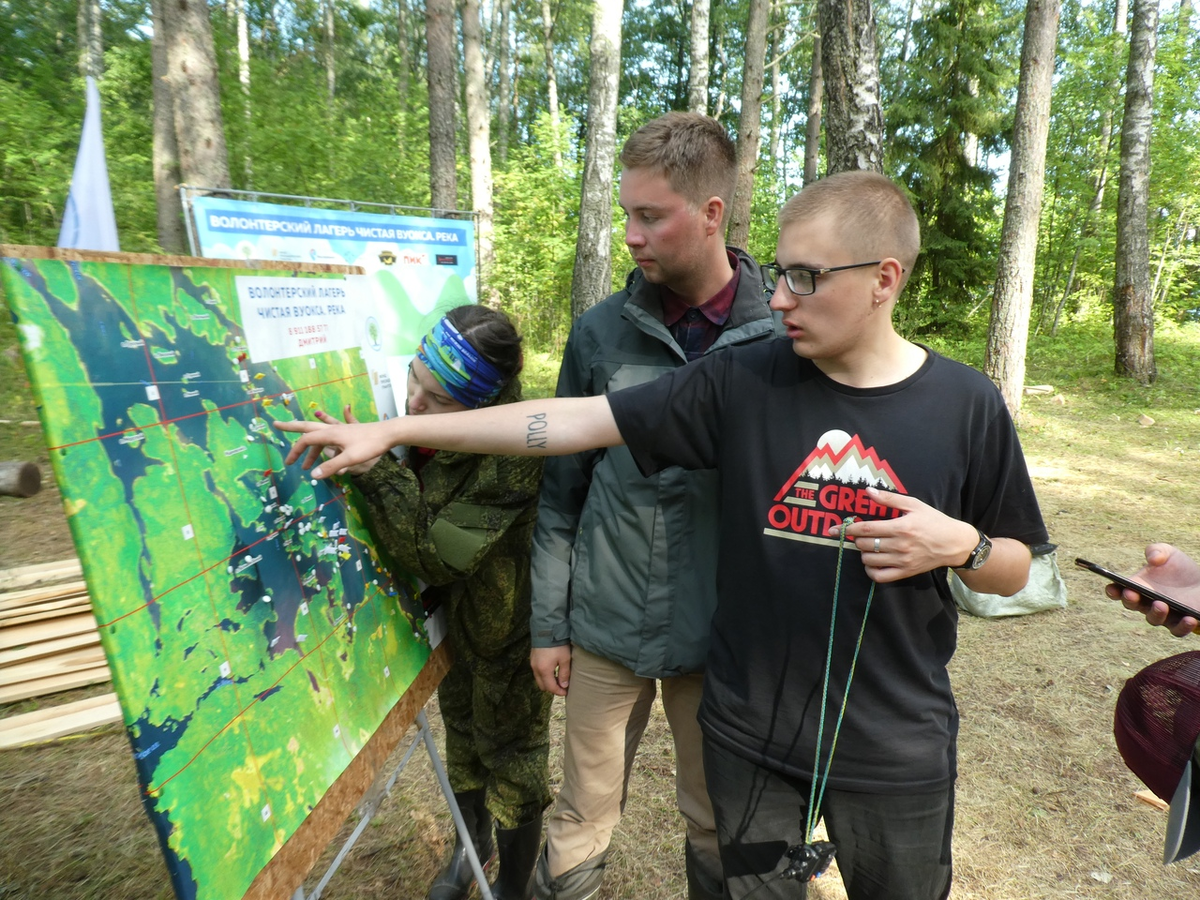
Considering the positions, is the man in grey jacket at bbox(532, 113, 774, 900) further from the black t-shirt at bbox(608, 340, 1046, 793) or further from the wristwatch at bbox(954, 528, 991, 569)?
the wristwatch at bbox(954, 528, 991, 569)

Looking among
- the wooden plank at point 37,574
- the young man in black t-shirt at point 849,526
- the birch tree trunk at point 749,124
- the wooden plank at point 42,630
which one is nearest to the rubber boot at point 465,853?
the young man in black t-shirt at point 849,526

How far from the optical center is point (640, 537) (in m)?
1.89

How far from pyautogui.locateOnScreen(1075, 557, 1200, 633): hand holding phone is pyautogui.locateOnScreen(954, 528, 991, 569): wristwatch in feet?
0.48

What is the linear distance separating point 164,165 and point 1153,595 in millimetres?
11756

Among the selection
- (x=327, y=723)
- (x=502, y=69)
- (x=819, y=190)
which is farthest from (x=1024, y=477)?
(x=502, y=69)

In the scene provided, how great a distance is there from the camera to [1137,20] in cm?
1041

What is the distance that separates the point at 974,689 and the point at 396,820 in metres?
2.94

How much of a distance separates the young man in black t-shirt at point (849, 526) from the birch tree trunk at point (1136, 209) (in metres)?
11.9

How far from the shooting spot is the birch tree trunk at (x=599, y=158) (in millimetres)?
8430

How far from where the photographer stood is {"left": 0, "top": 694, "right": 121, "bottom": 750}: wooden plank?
3369mm

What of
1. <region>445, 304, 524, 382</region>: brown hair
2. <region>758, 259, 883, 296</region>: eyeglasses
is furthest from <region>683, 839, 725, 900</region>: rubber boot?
<region>758, 259, 883, 296</region>: eyeglasses

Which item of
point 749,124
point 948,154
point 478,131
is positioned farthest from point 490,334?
point 948,154

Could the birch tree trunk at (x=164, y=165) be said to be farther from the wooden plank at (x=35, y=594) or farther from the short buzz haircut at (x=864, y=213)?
the short buzz haircut at (x=864, y=213)

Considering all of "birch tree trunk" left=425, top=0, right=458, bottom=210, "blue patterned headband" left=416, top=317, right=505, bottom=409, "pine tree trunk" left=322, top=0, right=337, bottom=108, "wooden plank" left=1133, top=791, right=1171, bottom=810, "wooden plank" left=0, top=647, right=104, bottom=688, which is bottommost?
"wooden plank" left=1133, top=791, right=1171, bottom=810
